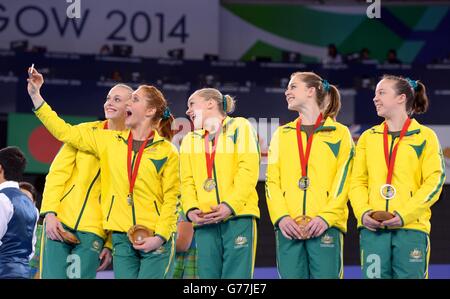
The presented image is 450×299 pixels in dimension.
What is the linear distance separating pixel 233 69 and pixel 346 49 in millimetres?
3907

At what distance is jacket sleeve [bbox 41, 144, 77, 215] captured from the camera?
556 centimetres

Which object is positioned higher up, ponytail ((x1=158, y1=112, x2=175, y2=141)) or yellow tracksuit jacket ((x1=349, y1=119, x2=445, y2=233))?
ponytail ((x1=158, y1=112, x2=175, y2=141))

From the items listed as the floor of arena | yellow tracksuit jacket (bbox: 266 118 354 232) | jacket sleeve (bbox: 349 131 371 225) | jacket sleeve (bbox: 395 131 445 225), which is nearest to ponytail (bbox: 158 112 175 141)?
yellow tracksuit jacket (bbox: 266 118 354 232)

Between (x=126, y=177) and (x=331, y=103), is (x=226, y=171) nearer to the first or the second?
(x=126, y=177)

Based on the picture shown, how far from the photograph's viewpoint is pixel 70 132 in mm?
5598

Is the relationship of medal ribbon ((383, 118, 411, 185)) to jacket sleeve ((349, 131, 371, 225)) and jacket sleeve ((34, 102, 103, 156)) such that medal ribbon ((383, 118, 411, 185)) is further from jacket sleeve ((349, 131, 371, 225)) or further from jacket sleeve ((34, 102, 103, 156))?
jacket sleeve ((34, 102, 103, 156))

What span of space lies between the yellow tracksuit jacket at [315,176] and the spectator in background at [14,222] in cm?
164

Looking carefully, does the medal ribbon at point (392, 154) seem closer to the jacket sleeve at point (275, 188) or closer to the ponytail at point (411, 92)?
the ponytail at point (411, 92)

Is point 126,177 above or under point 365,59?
under

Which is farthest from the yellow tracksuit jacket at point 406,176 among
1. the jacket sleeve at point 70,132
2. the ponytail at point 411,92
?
the jacket sleeve at point 70,132

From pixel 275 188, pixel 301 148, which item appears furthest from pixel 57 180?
pixel 301 148

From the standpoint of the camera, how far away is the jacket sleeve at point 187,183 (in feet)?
18.3

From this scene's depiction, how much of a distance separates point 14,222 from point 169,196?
1.06m

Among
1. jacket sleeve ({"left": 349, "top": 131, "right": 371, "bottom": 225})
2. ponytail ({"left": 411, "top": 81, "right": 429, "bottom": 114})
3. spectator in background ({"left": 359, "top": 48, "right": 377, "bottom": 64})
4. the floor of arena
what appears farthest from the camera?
spectator in background ({"left": 359, "top": 48, "right": 377, "bottom": 64})
